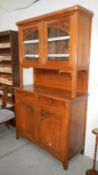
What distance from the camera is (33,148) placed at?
2.40m

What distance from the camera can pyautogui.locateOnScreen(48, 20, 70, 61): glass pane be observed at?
5.98ft

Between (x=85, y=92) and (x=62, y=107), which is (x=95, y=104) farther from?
(x=62, y=107)

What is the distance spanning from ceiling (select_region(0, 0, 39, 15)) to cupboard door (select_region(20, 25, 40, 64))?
682 mm

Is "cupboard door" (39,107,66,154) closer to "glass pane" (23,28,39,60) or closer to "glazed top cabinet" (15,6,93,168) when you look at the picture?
"glazed top cabinet" (15,6,93,168)

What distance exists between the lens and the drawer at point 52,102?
1846 mm

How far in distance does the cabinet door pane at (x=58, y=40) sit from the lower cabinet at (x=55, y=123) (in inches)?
21.0

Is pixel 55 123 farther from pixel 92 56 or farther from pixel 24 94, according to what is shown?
pixel 92 56

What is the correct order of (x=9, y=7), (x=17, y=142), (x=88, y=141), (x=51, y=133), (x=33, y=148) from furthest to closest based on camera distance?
(x=9, y=7), (x=17, y=142), (x=33, y=148), (x=88, y=141), (x=51, y=133)

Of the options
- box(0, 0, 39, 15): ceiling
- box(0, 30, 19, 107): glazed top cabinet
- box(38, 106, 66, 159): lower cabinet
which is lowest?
box(38, 106, 66, 159): lower cabinet

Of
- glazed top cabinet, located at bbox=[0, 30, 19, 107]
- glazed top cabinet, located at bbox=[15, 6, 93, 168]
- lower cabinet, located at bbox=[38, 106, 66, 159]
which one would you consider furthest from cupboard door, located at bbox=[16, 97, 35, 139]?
glazed top cabinet, located at bbox=[0, 30, 19, 107]

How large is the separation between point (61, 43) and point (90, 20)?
1.42 feet

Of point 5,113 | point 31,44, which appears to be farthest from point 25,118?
point 31,44

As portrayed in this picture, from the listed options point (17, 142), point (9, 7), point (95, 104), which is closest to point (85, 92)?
point (95, 104)

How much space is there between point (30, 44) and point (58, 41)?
51 centimetres
